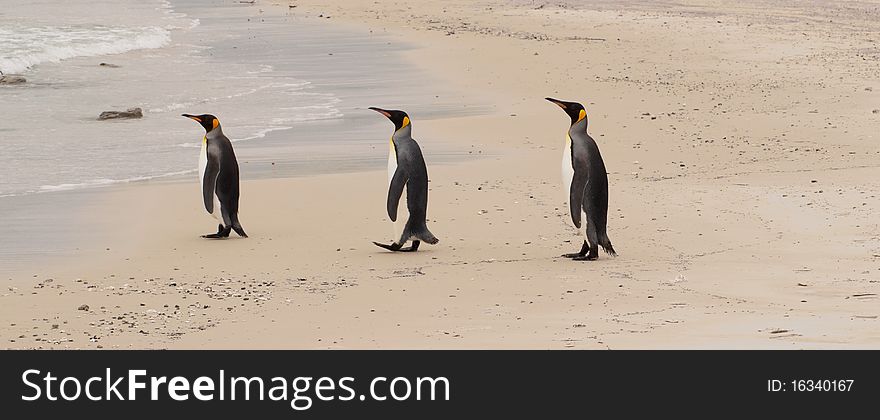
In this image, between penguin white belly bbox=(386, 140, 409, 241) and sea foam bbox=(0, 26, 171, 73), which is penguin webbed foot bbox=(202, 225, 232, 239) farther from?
sea foam bbox=(0, 26, 171, 73)

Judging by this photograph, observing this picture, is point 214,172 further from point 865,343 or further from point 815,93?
point 815,93

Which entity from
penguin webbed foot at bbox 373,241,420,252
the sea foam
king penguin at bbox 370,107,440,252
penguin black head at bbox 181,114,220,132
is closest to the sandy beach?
penguin webbed foot at bbox 373,241,420,252

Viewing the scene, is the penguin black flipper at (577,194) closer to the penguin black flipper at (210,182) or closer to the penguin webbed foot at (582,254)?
the penguin webbed foot at (582,254)

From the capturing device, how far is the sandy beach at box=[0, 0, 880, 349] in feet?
21.3

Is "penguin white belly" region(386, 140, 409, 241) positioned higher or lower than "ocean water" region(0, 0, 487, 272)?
higher

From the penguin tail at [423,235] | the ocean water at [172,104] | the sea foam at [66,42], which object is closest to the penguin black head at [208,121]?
the ocean water at [172,104]

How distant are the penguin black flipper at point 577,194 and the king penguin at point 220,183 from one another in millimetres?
2210

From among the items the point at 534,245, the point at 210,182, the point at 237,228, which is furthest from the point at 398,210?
the point at 210,182

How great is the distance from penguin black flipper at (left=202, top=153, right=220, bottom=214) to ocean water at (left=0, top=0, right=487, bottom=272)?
2.46 feet

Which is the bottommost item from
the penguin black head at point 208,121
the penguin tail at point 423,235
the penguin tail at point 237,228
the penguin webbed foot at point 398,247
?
the penguin tail at point 237,228

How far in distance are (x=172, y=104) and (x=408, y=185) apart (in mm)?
8109

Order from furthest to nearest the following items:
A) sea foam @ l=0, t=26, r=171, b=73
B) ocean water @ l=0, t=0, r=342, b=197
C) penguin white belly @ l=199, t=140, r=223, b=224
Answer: sea foam @ l=0, t=26, r=171, b=73, ocean water @ l=0, t=0, r=342, b=197, penguin white belly @ l=199, t=140, r=223, b=224

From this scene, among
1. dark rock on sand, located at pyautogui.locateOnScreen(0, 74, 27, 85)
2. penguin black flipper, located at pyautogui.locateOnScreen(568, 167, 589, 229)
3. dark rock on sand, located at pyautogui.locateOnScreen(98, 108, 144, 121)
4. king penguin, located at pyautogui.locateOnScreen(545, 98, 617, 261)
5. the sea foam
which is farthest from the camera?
the sea foam

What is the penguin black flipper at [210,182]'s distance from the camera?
944 centimetres
